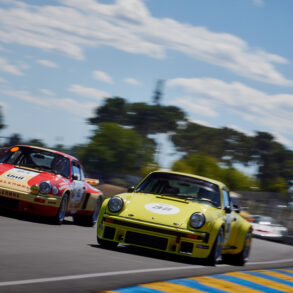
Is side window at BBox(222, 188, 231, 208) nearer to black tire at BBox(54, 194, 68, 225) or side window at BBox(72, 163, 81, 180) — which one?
black tire at BBox(54, 194, 68, 225)

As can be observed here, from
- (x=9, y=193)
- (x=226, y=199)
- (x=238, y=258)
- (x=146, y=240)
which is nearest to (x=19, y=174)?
(x=9, y=193)

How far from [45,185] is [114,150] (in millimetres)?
126321

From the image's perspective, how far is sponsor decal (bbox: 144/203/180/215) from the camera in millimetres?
9914

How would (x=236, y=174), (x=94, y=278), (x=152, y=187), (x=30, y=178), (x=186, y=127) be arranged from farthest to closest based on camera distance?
(x=186, y=127)
(x=236, y=174)
(x=30, y=178)
(x=152, y=187)
(x=94, y=278)

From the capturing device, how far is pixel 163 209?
9.99 m

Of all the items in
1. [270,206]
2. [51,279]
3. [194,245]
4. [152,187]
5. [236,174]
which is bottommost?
[51,279]

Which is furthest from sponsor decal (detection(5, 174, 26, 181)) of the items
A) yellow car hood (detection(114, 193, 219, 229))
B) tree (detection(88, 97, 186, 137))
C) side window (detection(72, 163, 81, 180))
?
tree (detection(88, 97, 186, 137))

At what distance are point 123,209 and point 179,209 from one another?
0.76 meters

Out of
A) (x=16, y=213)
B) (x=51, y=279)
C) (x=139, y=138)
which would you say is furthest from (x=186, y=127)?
(x=51, y=279)

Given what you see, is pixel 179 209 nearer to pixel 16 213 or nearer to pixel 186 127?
pixel 16 213

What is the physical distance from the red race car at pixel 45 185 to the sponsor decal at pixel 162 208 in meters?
3.65

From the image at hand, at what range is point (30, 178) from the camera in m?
13.4

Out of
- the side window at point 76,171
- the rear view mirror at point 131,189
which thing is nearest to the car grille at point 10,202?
the side window at point 76,171

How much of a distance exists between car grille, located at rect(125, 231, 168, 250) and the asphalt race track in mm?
189
